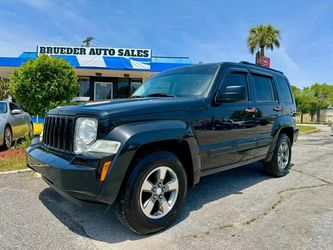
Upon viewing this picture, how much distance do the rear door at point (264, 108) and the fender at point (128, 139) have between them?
2106mm

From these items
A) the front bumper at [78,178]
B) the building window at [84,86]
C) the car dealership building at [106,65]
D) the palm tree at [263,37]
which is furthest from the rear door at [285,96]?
the palm tree at [263,37]

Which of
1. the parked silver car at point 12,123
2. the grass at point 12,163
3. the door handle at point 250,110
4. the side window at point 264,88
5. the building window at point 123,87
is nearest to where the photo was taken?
the door handle at point 250,110

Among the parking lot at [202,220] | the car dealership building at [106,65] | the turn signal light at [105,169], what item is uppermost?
the car dealership building at [106,65]

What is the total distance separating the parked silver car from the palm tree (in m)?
22.4

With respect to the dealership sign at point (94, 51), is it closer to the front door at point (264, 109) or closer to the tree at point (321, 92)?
the front door at point (264, 109)

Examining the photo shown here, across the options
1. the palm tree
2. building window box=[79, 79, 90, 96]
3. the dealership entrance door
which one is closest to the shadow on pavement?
the dealership entrance door

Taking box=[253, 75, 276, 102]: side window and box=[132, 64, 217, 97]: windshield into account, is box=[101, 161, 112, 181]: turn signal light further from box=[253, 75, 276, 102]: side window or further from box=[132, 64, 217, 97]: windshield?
box=[253, 75, 276, 102]: side window

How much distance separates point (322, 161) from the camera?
26.1ft

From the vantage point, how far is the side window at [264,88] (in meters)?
5.19

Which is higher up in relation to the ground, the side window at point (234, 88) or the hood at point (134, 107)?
the side window at point (234, 88)

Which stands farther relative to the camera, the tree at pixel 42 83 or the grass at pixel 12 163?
the tree at pixel 42 83

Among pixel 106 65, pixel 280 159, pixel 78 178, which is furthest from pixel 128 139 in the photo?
pixel 106 65

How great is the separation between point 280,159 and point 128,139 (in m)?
3.95

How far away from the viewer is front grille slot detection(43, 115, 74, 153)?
3.29 metres
